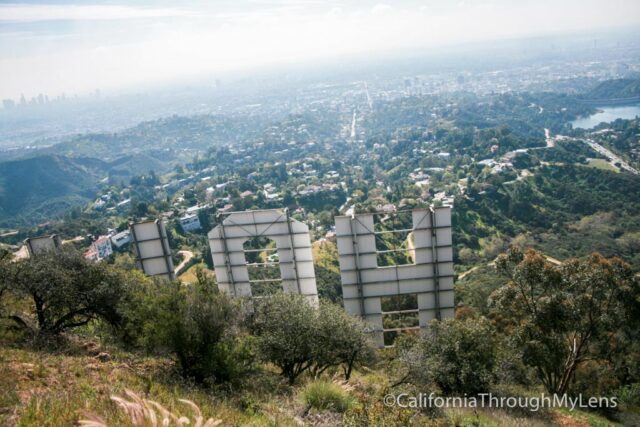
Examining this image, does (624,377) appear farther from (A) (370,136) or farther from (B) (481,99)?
(B) (481,99)

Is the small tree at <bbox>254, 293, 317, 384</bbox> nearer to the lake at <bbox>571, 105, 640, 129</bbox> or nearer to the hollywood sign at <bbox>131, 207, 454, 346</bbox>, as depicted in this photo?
the hollywood sign at <bbox>131, 207, 454, 346</bbox>

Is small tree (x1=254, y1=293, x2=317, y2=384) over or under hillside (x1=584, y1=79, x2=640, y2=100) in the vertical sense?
over

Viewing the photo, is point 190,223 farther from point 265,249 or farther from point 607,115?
point 607,115

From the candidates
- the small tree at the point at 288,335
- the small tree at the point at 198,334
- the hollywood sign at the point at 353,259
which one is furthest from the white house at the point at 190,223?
the small tree at the point at 198,334

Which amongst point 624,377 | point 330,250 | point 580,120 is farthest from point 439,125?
point 624,377

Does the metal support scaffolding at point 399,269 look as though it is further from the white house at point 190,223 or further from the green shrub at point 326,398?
the white house at point 190,223

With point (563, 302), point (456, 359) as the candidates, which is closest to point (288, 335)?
point (456, 359)

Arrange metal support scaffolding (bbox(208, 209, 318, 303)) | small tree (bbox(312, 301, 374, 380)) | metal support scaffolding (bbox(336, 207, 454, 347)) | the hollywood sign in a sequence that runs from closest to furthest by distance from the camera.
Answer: small tree (bbox(312, 301, 374, 380)) → metal support scaffolding (bbox(336, 207, 454, 347)) → the hollywood sign → metal support scaffolding (bbox(208, 209, 318, 303))

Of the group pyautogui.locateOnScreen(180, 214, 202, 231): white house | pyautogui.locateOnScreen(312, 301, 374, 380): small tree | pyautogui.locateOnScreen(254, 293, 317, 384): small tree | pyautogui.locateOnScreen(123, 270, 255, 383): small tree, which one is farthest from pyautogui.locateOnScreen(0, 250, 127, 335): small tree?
pyautogui.locateOnScreen(180, 214, 202, 231): white house
